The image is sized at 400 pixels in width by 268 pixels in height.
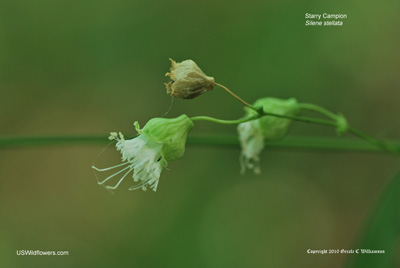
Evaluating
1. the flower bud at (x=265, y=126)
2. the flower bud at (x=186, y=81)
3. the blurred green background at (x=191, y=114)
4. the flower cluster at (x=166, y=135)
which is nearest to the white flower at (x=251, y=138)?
the flower bud at (x=265, y=126)

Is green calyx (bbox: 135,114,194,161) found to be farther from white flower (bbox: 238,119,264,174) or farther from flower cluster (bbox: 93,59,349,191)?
white flower (bbox: 238,119,264,174)

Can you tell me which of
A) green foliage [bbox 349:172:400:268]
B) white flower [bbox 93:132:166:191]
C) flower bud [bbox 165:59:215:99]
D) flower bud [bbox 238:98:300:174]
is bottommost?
green foliage [bbox 349:172:400:268]

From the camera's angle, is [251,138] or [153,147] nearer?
[153,147]

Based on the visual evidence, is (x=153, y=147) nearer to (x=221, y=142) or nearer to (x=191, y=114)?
(x=221, y=142)

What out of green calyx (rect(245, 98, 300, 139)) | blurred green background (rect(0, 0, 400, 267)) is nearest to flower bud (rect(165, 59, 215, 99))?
green calyx (rect(245, 98, 300, 139))

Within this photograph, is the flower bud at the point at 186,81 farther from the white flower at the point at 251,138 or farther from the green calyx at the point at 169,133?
the white flower at the point at 251,138

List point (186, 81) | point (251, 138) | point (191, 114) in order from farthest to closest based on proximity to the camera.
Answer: point (191, 114) < point (251, 138) < point (186, 81)

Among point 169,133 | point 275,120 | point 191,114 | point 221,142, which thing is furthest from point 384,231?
point 191,114
